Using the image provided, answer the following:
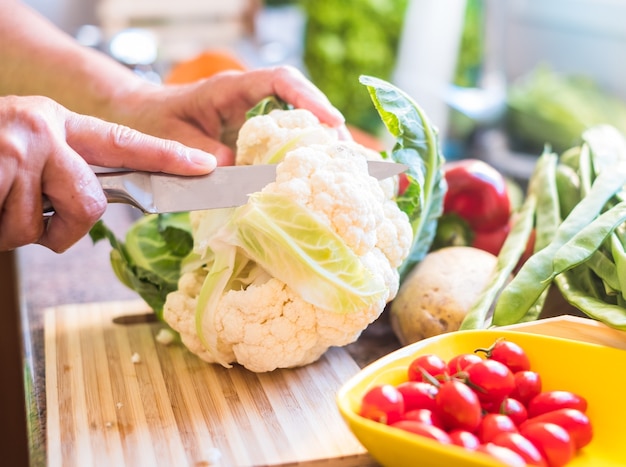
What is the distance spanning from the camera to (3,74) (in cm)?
129

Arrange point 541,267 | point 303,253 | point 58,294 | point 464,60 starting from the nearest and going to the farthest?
point 303,253, point 541,267, point 58,294, point 464,60

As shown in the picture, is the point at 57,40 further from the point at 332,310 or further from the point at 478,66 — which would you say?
the point at 478,66

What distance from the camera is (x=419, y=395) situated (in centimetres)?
73

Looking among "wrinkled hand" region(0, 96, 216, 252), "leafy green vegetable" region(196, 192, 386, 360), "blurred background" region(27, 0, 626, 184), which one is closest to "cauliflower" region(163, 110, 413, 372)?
"leafy green vegetable" region(196, 192, 386, 360)

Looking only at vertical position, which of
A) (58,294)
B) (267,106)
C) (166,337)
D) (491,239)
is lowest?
(58,294)

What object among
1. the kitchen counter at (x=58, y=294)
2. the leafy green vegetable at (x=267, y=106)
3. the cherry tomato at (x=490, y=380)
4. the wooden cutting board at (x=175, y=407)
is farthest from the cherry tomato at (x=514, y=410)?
the leafy green vegetable at (x=267, y=106)

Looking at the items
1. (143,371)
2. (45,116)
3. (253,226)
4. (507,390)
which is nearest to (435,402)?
(507,390)

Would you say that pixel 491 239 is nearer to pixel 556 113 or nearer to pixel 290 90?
pixel 290 90

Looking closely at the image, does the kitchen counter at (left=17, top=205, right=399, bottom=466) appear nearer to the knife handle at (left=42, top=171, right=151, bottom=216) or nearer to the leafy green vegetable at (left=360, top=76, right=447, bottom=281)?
the leafy green vegetable at (left=360, top=76, right=447, bottom=281)

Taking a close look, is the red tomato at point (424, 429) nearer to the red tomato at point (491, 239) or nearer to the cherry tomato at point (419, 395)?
the cherry tomato at point (419, 395)

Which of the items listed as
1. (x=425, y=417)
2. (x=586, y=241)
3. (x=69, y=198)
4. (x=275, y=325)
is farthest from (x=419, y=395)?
(x=69, y=198)

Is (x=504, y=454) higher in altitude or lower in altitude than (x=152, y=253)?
higher

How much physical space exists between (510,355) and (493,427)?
12 cm

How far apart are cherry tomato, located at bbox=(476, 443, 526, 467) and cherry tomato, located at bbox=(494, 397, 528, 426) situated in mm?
71
